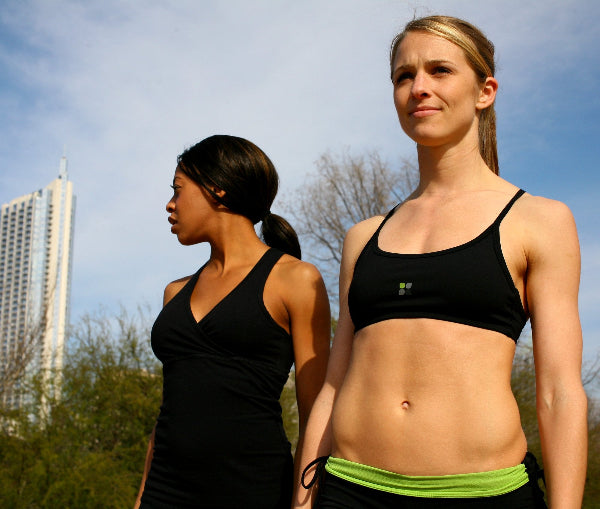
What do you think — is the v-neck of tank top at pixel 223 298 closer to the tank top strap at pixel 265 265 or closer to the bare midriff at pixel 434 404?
the tank top strap at pixel 265 265

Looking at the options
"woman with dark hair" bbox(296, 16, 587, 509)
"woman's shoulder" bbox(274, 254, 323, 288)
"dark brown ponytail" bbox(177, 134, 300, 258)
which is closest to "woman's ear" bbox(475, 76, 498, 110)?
"woman with dark hair" bbox(296, 16, 587, 509)

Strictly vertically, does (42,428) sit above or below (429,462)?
above

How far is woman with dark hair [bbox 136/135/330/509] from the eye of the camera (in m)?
2.29

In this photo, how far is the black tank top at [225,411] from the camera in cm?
227

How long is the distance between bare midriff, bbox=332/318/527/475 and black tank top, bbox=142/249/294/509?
20.3 inches

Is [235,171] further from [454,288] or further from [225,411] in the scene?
[454,288]

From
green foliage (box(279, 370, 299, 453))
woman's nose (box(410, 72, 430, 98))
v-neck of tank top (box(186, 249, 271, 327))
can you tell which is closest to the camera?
woman's nose (box(410, 72, 430, 98))

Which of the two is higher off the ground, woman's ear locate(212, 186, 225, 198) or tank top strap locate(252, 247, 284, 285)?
woman's ear locate(212, 186, 225, 198)

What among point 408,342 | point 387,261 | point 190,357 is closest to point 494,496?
point 408,342

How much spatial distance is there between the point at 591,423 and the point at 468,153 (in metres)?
14.5

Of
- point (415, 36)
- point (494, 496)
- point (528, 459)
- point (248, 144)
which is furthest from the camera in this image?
point (248, 144)

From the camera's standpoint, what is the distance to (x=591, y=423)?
14883 mm

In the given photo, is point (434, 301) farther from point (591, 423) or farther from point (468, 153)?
point (591, 423)

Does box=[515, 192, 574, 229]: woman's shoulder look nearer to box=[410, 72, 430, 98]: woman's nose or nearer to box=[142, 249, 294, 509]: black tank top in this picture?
box=[410, 72, 430, 98]: woman's nose
